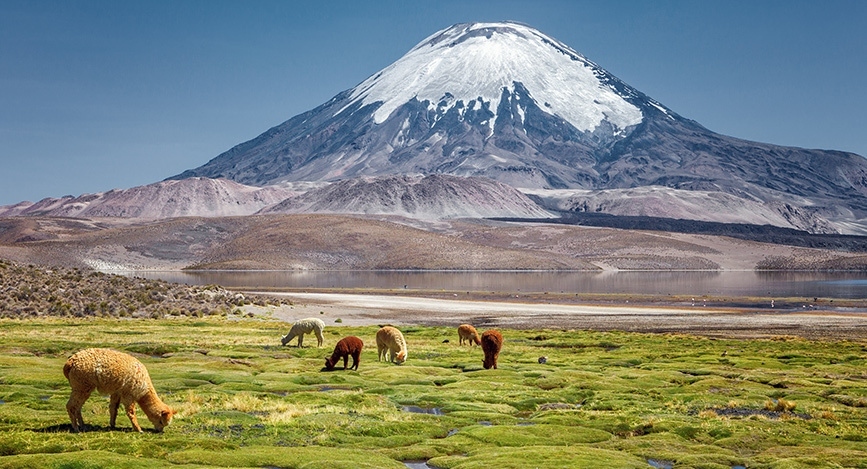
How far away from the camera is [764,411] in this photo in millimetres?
21891

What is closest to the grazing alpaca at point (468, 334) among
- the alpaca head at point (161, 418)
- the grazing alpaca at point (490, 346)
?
the grazing alpaca at point (490, 346)

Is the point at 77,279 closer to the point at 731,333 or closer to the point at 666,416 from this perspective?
the point at 731,333

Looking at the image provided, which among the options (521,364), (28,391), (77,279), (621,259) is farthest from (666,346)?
(621,259)

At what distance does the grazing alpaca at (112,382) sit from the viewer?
597 inches

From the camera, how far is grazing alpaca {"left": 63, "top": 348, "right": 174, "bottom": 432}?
1516 centimetres

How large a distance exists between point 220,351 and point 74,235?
7034 inches

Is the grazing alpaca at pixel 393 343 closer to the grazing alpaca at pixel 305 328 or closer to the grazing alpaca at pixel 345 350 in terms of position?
the grazing alpaca at pixel 345 350

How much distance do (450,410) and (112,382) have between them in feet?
28.1

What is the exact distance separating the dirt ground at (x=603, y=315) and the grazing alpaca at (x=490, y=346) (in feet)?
86.2

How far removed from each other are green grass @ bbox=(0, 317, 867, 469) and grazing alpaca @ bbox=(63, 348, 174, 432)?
15.7 inches

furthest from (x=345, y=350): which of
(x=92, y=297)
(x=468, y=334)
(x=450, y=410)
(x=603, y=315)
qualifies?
(x=603, y=315)

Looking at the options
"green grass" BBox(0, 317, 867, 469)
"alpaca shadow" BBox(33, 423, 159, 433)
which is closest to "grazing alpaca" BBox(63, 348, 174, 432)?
"alpaca shadow" BBox(33, 423, 159, 433)

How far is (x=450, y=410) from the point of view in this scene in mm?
21156

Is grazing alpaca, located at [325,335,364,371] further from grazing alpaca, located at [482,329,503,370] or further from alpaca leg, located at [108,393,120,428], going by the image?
alpaca leg, located at [108,393,120,428]
